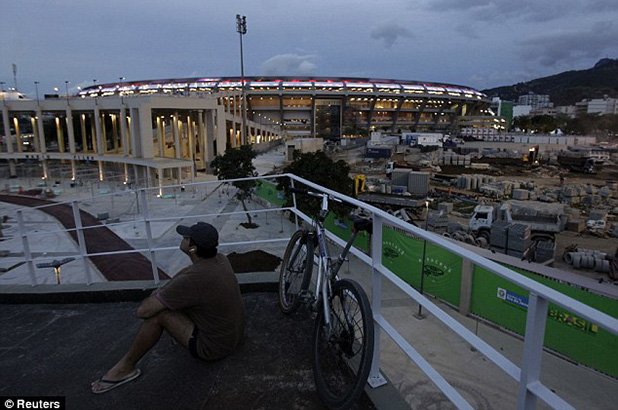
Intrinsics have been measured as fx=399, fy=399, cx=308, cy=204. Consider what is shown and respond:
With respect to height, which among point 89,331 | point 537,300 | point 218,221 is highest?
point 537,300

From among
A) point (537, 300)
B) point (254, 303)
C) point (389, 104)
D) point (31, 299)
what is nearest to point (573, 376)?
point (254, 303)

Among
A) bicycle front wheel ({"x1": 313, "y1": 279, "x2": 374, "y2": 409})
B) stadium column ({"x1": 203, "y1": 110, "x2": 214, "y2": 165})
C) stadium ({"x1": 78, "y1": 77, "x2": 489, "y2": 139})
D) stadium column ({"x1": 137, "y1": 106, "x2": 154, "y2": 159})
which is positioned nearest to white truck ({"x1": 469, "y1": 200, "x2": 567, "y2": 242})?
bicycle front wheel ({"x1": 313, "y1": 279, "x2": 374, "y2": 409})

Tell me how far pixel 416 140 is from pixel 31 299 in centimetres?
7764

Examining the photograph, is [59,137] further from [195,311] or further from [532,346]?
[532,346]

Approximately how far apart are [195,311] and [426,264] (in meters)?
9.84

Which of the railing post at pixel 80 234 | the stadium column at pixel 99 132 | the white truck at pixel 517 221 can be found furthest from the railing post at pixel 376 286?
the stadium column at pixel 99 132

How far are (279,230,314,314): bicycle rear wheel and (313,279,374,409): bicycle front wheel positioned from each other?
0.68 meters

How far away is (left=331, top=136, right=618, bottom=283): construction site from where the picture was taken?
18.1 metres

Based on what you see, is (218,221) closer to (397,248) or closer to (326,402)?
(397,248)

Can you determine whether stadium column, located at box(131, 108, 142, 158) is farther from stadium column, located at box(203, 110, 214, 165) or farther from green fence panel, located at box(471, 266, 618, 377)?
green fence panel, located at box(471, 266, 618, 377)

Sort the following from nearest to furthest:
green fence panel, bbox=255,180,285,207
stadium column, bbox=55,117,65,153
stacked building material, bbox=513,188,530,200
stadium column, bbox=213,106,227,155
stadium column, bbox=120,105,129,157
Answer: green fence panel, bbox=255,180,285,207 < stacked building material, bbox=513,188,530,200 < stadium column, bbox=120,105,129,157 < stadium column, bbox=213,106,227,155 < stadium column, bbox=55,117,65,153

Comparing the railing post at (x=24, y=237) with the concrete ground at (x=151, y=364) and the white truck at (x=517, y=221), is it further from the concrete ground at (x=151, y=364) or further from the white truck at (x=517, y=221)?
the white truck at (x=517, y=221)

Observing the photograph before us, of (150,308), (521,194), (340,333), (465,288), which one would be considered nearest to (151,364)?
(150,308)

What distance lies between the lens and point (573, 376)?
8.16 meters
